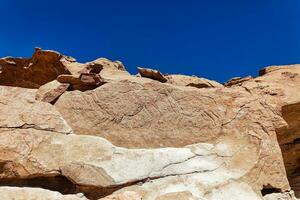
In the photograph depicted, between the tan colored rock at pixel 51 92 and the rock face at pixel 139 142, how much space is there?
2cm

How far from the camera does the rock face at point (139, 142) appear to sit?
633 cm

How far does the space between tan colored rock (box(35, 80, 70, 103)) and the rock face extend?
0.06 ft

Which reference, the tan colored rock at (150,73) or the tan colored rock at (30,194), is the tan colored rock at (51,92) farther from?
the tan colored rock at (30,194)

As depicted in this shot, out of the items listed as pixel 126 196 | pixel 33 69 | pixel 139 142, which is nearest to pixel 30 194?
pixel 126 196

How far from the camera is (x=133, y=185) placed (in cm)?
636

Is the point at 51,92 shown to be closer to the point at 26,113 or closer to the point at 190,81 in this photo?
the point at 26,113

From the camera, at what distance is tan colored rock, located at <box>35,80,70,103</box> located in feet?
24.5

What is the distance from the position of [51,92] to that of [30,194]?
7.20 feet

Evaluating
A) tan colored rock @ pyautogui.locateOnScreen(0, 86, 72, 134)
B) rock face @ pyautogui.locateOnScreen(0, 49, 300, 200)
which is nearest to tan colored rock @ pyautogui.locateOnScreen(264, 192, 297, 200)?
rock face @ pyautogui.locateOnScreen(0, 49, 300, 200)

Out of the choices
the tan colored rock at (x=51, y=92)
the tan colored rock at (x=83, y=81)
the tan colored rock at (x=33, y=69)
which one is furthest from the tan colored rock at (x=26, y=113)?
the tan colored rock at (x=33, y=69)

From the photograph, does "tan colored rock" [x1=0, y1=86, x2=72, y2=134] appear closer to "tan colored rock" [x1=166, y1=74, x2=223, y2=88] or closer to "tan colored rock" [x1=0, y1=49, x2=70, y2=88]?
"tan colored rock" [x1=0, y1=49, x2=70, y2=88]

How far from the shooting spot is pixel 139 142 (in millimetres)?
7184

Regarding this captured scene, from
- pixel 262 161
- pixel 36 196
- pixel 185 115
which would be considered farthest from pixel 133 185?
pixel 262 161

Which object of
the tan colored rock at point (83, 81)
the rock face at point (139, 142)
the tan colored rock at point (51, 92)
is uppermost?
the tan colored rock at point (83, 81)
